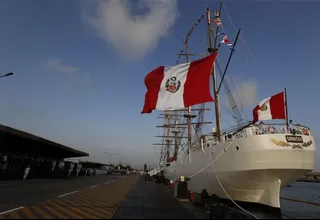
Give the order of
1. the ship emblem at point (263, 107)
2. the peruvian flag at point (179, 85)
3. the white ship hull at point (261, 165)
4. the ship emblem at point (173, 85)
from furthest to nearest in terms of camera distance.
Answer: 1. the ship emblem at point (173, 85)
2. the ship emblem at point (263, 107)
3. the peruvian flag at point (179, 85)
4. the white ship hull at point (261, 165)

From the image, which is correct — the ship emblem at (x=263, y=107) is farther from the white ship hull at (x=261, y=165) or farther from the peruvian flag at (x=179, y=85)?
the peruvian flag at (x=179, y=85)

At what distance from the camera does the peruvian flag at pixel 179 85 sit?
45.2 feet

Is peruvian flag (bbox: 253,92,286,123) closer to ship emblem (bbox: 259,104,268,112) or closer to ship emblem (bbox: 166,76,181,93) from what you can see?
ship emblem (bbox: 259,104,268,112)

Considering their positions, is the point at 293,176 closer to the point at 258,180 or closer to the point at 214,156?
the point at 258,180

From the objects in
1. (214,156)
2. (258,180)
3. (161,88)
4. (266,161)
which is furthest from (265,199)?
(161,88)

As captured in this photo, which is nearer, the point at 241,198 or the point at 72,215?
the point at 72,215

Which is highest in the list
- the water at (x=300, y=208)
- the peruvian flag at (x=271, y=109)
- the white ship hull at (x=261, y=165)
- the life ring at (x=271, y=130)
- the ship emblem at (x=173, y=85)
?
the ship emblem at (x=173, y=85)

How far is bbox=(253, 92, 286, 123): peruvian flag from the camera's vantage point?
13523mm

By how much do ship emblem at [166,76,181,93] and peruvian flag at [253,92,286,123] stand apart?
4661 millimetres

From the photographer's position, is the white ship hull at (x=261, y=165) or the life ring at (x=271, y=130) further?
the life ring at (x=271, y=130)

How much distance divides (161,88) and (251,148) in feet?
19.1

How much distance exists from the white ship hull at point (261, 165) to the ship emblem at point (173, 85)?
14.3 feet

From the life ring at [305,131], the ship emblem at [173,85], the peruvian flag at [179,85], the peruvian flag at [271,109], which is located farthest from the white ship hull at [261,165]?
the ship emblem at [173,85]

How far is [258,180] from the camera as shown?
43.6 ft
